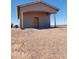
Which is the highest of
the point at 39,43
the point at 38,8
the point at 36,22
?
the point at 38,8

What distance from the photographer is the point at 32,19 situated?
180cm

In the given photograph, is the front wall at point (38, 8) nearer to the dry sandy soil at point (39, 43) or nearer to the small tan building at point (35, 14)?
the small tan building at point (35, 14)

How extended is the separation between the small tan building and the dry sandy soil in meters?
0.07

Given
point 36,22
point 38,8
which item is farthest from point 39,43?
point 38,8

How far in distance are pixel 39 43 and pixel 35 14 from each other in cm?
32

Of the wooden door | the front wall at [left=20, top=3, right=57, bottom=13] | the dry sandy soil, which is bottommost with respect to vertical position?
the dry sandy soil

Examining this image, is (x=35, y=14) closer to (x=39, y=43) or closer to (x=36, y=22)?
(x=36, y=22)

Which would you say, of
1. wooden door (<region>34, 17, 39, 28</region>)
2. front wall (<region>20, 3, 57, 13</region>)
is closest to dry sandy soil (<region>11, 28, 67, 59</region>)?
wooden door (<region>34, 17, 39, 28</region>)

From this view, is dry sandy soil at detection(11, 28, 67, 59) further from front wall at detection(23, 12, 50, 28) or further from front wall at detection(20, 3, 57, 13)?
front wall at detection(20, 3, 57, 13)

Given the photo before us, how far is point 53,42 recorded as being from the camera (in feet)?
5.67

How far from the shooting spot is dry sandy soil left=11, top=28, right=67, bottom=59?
65.1 inches
